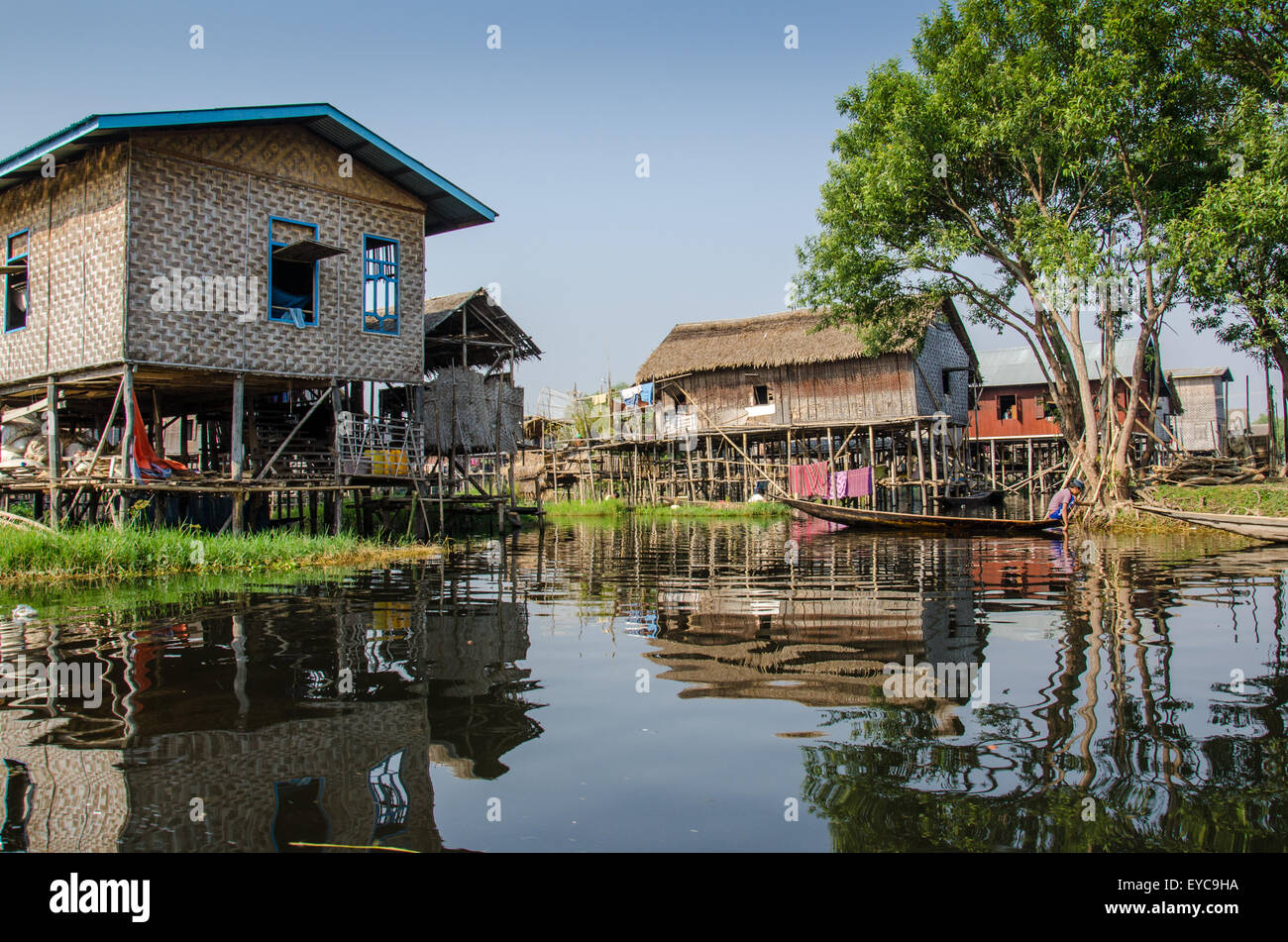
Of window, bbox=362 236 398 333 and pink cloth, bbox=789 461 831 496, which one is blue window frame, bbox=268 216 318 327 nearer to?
window, bbox=362 236 398 333

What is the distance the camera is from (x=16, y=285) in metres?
16.4

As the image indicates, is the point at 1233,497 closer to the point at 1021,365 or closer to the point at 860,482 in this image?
the point at 860,482

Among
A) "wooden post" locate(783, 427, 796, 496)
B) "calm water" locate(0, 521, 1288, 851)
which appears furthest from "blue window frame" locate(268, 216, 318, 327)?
"wooden post" locate(783, 427, 796, 496)

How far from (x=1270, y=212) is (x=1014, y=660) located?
12942mm

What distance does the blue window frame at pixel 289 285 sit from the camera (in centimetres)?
1509

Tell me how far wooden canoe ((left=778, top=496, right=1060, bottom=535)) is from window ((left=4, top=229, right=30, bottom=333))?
1648 centimetres

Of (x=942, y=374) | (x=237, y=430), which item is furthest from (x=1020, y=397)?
(x=237, y=430)

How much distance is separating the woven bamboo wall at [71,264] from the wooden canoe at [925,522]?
48.3 ft

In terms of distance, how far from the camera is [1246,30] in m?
17.1

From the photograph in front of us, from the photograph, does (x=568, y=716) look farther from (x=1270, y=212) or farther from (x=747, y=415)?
(x=747, y=415)

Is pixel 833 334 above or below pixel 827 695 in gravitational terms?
above

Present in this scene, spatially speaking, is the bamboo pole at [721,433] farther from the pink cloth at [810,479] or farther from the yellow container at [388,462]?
the yellow container at [388,462]
